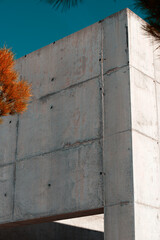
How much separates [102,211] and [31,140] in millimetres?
1948

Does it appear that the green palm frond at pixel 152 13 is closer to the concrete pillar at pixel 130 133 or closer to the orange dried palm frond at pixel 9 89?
the orange dried palm frond at pixel 9 89

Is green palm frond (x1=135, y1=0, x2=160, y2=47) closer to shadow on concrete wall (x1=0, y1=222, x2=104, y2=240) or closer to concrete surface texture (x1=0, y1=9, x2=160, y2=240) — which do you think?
concrete surface texture (x1=0, y1=9, x2=160, y2=240)

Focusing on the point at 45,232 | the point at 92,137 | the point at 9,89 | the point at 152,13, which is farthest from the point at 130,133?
the point at 45,232

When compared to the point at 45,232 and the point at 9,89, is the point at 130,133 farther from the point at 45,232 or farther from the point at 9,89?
the point at 45,232

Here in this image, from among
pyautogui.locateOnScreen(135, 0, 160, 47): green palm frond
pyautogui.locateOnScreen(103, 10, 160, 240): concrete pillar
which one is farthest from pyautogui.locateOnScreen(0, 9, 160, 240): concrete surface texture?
pyautogui.locateOnScreen(135, 0, 160, 47): green palm frond

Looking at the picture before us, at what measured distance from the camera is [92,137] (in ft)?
25.5

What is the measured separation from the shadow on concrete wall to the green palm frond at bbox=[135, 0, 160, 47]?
7112mm

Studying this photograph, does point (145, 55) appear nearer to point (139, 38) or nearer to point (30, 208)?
point (139, 38)

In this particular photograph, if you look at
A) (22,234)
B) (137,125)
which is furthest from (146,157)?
(22,234)

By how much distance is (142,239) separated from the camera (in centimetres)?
683

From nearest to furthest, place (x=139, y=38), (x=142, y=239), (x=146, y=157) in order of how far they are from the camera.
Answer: (x=142, y=239)
(x=146, y=157)
(x=139, y=38)

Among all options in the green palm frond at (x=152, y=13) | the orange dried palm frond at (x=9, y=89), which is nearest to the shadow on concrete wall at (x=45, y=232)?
the orange dried palm frond at (x=9, y=89)

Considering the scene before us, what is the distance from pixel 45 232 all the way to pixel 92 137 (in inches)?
137

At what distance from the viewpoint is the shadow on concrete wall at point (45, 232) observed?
10.2 meters
